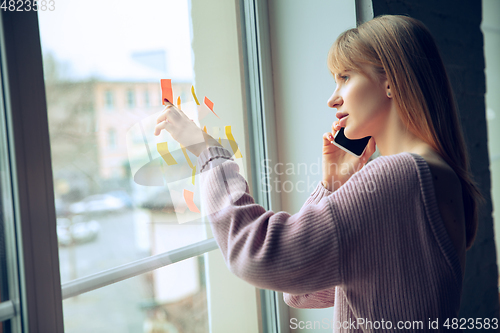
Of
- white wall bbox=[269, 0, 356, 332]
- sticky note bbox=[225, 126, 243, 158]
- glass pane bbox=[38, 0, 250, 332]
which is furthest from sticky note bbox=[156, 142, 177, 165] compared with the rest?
white wall bbox=[269, 0, 356, 332]

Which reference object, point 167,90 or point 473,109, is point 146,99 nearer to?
point 167,90

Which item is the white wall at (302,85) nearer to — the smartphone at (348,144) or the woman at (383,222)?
the smartphone at (348,144)

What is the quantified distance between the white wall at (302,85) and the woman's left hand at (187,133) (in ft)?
1.61

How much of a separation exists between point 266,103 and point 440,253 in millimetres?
728

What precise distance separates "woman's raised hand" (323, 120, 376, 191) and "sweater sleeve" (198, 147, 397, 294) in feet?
0.96

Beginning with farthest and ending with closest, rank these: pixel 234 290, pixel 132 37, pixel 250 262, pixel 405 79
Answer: pixel 234 290, pixel 132 37, pixel 405 79, pixel 250 262

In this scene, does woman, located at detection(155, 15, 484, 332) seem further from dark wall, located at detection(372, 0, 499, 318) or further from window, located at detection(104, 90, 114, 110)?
dark wall, located at detection(372, 0, 499, 318)

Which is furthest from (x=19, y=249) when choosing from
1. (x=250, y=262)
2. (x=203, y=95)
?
(x=203, y=95)

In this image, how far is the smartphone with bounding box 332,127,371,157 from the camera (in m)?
0.90

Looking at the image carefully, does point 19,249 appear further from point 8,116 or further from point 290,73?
point 290,73

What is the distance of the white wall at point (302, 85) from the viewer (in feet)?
3.53

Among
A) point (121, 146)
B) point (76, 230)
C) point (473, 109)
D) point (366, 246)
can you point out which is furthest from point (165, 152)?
point (473, 109)

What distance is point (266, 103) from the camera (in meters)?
1.17

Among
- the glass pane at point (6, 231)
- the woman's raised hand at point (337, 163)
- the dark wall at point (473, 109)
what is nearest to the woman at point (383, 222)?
the woman's raised hand at point (337, 163)
